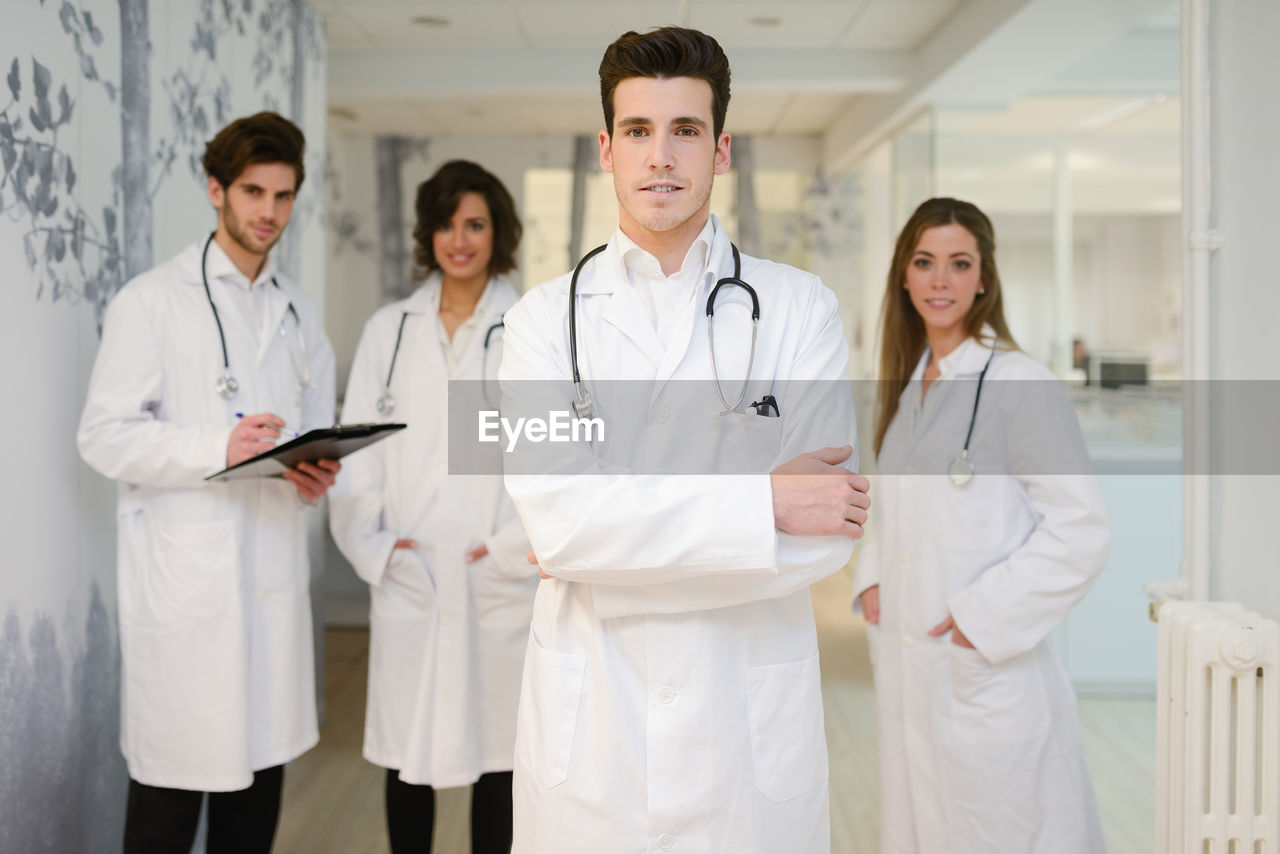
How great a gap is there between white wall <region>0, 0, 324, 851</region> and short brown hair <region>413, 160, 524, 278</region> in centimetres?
62

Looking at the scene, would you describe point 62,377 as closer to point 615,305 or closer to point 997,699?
point 615,305

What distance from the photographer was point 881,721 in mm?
2205

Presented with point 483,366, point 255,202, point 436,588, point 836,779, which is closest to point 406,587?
point 436,588

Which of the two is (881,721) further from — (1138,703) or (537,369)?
(1138,703)

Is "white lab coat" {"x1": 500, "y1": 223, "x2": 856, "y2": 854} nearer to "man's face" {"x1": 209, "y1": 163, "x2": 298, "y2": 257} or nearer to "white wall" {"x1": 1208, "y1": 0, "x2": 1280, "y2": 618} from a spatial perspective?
"white wall" {"x1": 1208, "y1": 0, "x2": 1280, "y2": 618}

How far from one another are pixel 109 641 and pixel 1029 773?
2.05 meters

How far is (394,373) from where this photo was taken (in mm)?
2447

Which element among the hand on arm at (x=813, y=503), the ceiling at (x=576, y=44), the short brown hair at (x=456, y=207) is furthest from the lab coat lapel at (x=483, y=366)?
the ceiling at (x=576, y=44)

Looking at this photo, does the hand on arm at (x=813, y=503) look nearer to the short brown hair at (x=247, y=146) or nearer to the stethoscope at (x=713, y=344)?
the stethoscope at (x=713, y=344)

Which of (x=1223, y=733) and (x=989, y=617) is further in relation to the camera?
(x=989, y=617)

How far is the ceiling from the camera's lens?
4379 millimetres

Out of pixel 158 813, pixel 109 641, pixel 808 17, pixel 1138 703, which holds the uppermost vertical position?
pixel 808 17

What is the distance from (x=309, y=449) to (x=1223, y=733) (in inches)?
68.2

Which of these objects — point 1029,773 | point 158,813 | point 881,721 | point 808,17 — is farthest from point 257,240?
point 808,17
